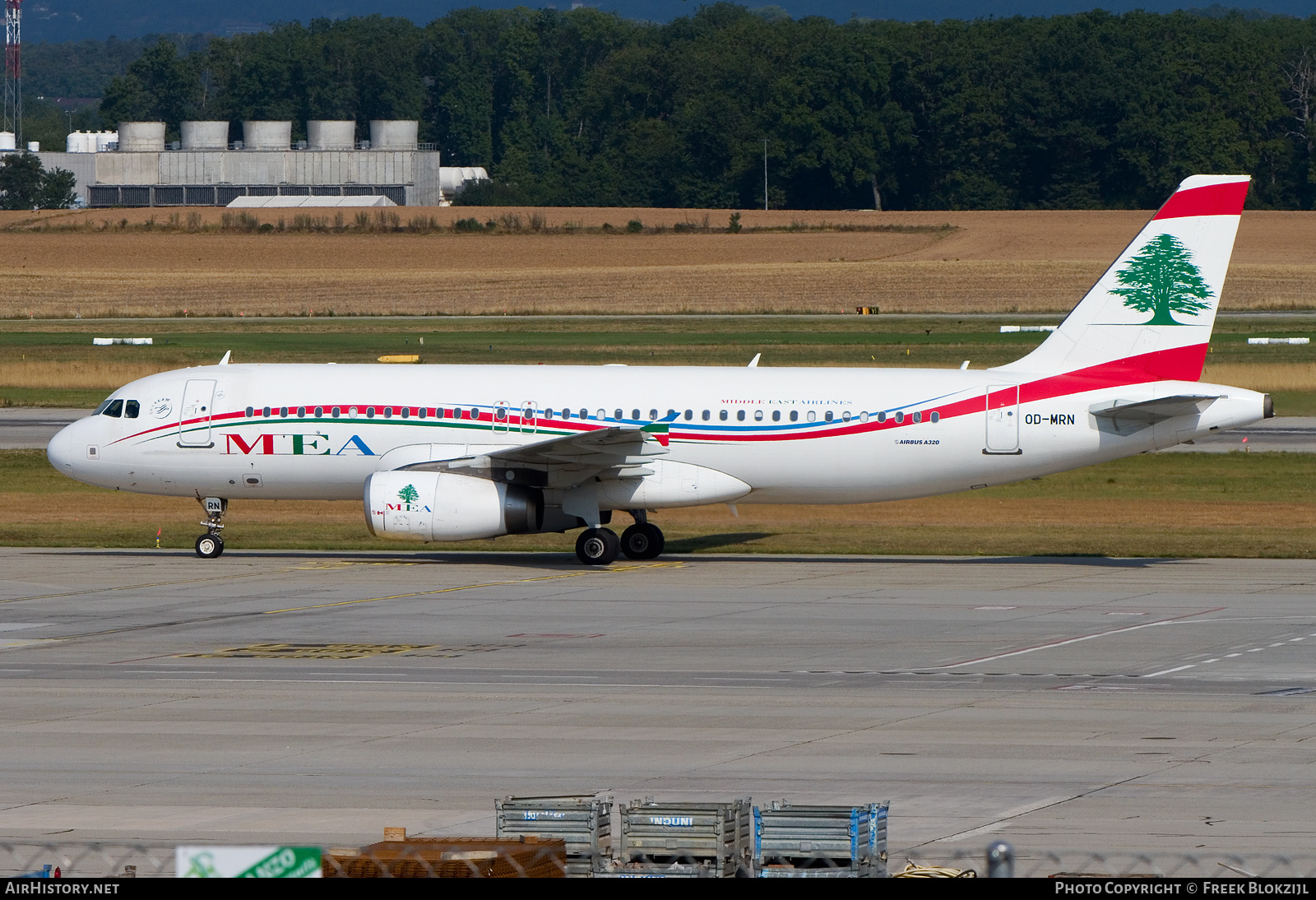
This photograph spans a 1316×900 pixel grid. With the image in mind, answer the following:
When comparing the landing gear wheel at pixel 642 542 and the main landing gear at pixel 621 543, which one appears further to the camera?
the landing gear wheel at pixel 642 542

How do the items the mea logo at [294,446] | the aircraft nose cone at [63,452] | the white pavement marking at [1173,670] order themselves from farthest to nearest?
the aircraft nose cone at [63,452] < the mea logo at [294,446] < the white pavement marking at [1173,670]

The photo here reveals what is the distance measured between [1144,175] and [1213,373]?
102m

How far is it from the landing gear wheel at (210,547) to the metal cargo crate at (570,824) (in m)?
26.6

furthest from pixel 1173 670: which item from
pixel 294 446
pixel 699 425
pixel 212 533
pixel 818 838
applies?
pixel 212 533

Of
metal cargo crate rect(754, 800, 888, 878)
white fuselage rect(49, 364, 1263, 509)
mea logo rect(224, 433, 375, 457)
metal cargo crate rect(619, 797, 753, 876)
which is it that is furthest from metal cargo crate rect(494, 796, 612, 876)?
mea logo rect(224, 433, 375, 457)

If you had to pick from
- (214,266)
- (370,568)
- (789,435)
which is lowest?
(370,568)

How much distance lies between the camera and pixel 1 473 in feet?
173

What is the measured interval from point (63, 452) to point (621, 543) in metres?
12.4

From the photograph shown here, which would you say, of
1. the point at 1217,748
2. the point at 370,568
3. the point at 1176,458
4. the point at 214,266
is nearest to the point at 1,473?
the point at 370,568

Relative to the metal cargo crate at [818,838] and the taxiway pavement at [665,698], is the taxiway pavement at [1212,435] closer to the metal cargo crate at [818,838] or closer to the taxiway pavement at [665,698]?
the taxiway pavement at [665,698]

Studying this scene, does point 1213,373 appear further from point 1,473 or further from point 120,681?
point 120,681

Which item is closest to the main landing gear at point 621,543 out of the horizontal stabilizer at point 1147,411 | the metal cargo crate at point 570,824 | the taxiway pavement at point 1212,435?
the horizontal stabilizer at point 1147,411

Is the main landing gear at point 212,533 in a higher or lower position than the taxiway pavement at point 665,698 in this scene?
higher

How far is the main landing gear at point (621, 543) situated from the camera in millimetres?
38219
